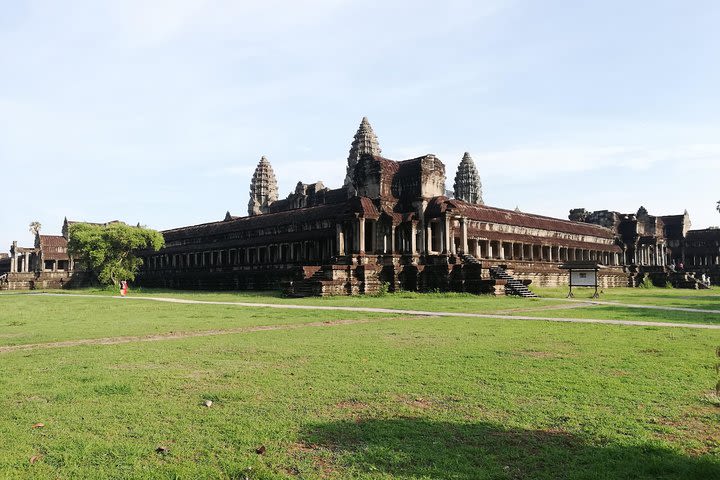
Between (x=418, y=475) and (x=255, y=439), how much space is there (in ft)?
6.12

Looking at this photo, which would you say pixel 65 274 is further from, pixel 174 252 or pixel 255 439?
pixel 255 439

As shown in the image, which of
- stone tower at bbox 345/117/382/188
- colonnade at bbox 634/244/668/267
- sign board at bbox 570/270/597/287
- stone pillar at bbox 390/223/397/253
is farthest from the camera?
stone tower at bbox 345/117/382/188

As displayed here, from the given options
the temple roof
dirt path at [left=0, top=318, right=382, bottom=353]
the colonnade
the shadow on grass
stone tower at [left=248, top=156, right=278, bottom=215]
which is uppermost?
stone tower at [left=248, top=156, right=278, bottom=215]

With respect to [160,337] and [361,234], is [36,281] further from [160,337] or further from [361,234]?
[160,337]

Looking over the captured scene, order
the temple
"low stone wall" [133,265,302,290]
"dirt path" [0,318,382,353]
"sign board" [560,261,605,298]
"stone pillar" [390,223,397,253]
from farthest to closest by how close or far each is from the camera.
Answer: "low stone wall" [133,265,302,290], "stone pillar" [390,223,397,253], the temple, "sign board" [560,261,605,298], "dirt path" [0,318,382,353]

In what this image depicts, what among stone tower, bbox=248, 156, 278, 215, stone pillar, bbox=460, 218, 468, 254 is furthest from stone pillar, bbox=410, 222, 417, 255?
stone tower, bbox=248, 156, 278, 215

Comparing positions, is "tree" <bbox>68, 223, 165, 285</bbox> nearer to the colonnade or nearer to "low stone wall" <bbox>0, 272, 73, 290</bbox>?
"low stone wall" <bbox>0, 272, 73, 290</bbox>

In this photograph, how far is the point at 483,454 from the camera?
543cm

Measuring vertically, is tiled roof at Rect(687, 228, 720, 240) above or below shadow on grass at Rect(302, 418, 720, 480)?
above

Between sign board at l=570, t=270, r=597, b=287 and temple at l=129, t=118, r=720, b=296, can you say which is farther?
temple at l=129, t=118, r=720, b=296

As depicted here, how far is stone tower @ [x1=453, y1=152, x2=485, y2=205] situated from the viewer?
105062 mm

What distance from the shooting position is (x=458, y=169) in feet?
358

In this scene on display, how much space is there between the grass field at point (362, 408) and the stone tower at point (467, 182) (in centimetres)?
9304

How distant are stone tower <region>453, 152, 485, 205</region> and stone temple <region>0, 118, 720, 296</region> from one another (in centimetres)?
2426
